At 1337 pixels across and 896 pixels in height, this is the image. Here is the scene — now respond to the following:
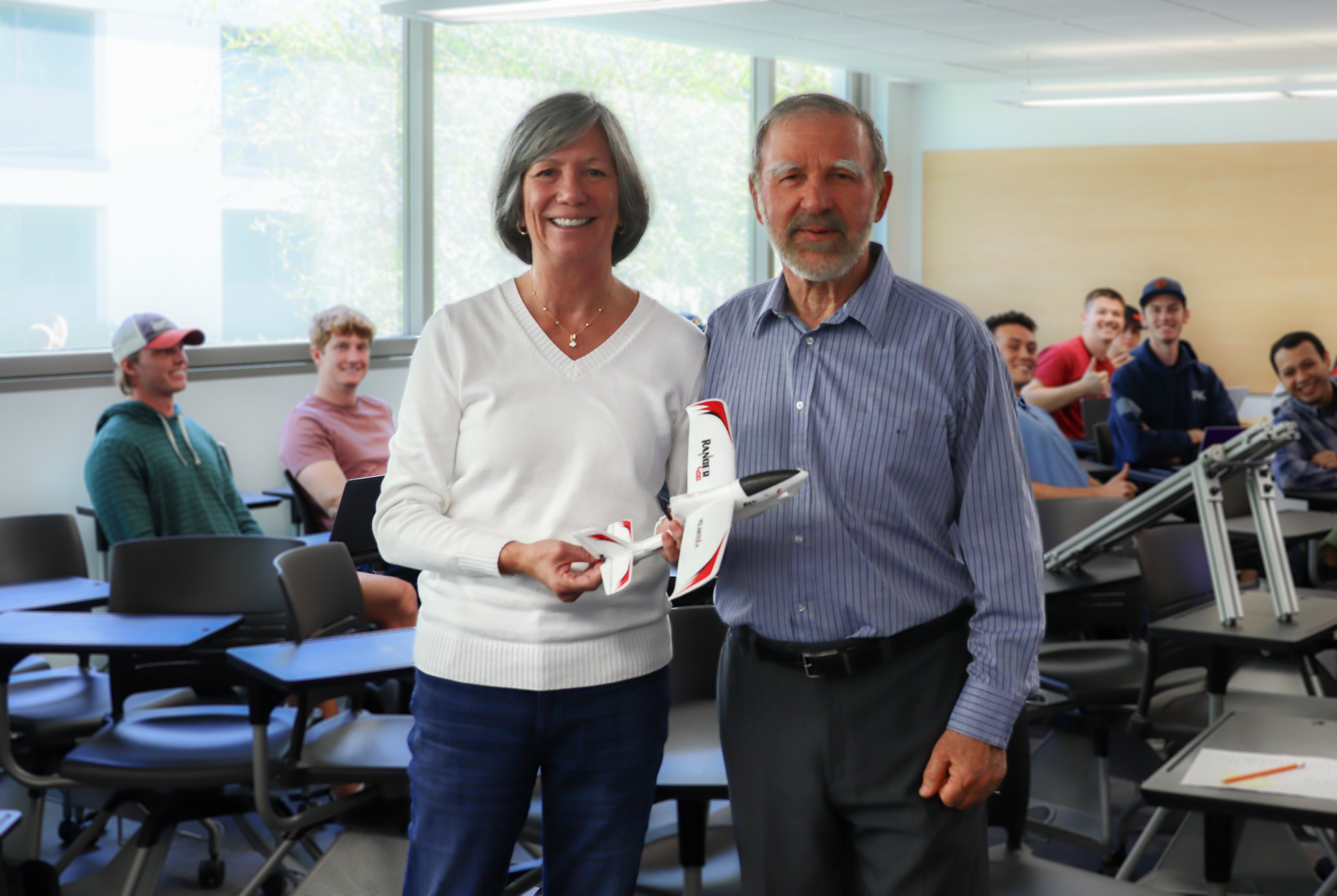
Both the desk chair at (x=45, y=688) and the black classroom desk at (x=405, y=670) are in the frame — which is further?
the desk chair at (x=45, y=688)

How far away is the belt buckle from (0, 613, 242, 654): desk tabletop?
167 centimetres

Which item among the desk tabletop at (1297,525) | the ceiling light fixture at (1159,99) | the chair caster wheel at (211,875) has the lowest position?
the chair caster wheel at (211,875)

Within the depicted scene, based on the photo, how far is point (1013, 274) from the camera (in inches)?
395

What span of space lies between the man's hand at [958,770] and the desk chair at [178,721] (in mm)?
1781

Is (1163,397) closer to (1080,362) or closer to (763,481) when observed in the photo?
(1080,362)

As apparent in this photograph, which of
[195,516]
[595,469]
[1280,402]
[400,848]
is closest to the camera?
[595,469]

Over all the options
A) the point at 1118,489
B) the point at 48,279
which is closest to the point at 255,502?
the point at 48,279

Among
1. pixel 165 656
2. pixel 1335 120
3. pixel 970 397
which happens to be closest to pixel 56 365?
pixel 165 656

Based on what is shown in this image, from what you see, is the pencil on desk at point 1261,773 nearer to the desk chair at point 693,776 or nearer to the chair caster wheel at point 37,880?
the desk chair at point 693,776

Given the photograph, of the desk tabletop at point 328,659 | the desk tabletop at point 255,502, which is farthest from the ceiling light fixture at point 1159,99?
the desk tabletop at point 328,659

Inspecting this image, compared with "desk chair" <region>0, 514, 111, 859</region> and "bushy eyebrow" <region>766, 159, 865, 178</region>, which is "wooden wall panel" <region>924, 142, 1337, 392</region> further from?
"bushy eyebrow" <region>766, 159, 865, 178</region>

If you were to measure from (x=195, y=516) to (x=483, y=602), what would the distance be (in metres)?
2.78

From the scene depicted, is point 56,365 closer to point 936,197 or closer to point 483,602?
point 483,602

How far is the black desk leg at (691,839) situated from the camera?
2.25 metres
